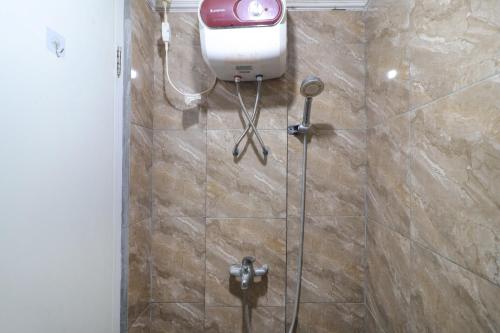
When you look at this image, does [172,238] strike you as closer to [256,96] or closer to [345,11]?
[256,96]

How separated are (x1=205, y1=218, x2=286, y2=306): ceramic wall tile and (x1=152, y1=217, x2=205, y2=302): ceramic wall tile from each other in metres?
0.04

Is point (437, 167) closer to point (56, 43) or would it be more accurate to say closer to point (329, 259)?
point (329, 259)

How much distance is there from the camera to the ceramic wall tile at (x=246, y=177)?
1166 millimetres

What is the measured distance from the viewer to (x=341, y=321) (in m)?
1.16

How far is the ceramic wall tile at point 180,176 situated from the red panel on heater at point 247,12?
19.6 inches

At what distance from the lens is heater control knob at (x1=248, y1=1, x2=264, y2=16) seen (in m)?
0.94

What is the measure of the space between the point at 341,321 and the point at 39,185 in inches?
51.9

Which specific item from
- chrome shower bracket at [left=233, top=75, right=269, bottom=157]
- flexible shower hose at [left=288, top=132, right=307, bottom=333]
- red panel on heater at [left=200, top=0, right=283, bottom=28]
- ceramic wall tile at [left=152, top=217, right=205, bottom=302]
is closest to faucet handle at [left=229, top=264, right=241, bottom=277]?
ceramic wall tile at [left=152, top=217, right=205, bottom=302]

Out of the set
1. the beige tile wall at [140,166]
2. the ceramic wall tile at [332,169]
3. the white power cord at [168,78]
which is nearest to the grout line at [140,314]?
the beige tile wall at [140,166]

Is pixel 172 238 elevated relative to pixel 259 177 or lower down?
lower down

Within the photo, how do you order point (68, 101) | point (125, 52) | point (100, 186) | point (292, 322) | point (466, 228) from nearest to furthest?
point (466, 228), point (68, 101), point (100, 186), point (125, 52), point (292, 322)

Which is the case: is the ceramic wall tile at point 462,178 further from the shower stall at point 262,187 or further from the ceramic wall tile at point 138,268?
the ceramic wall tile at point 138,268

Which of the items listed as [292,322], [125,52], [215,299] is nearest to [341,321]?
[292,322]

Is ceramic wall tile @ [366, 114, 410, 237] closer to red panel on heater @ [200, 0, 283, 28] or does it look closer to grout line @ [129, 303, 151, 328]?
red panel on heater @ [200, 0, 283, 28]
